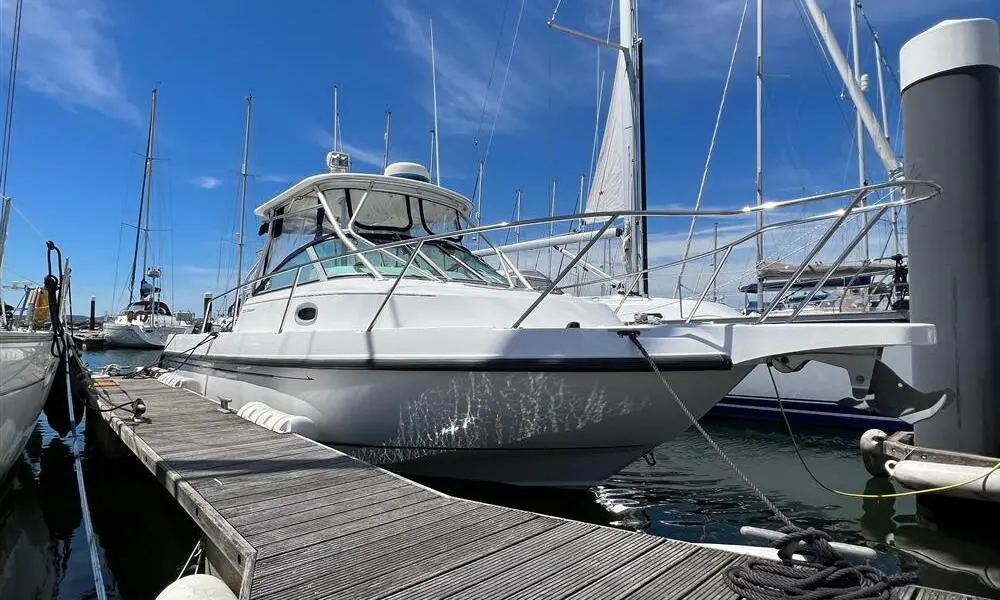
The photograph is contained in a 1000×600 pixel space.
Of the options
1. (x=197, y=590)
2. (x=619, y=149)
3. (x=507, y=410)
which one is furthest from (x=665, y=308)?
(x=197, y=590)

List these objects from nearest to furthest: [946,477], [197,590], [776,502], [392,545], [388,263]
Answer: [197,590] < [392,545] < [946,477] < [776,502] < [388,263]

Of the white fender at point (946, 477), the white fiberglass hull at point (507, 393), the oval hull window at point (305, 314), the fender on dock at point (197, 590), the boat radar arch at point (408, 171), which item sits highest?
the boat radar arch at point (408, 171)

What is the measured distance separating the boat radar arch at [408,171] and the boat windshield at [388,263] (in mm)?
854

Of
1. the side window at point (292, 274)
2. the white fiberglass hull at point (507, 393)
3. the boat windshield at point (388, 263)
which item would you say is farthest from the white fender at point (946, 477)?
the side window at point (292, 274)

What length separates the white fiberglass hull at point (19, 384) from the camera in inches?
162

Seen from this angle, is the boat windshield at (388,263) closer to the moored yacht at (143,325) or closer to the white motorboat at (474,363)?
the white motorboat at (474,363)

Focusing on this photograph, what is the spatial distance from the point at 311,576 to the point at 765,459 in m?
6.69

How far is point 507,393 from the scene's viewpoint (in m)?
4.47

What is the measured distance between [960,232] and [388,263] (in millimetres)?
4981

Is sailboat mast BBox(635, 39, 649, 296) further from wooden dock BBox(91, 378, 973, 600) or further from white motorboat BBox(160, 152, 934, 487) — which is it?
wooden dock BBox(91, 378, 973, 600)

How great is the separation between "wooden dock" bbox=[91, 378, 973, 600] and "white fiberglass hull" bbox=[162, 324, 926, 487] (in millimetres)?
900

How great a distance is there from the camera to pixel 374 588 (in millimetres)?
2229

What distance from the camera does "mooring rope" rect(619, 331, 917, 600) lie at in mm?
1999

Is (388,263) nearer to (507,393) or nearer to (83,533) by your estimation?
(507,393)
